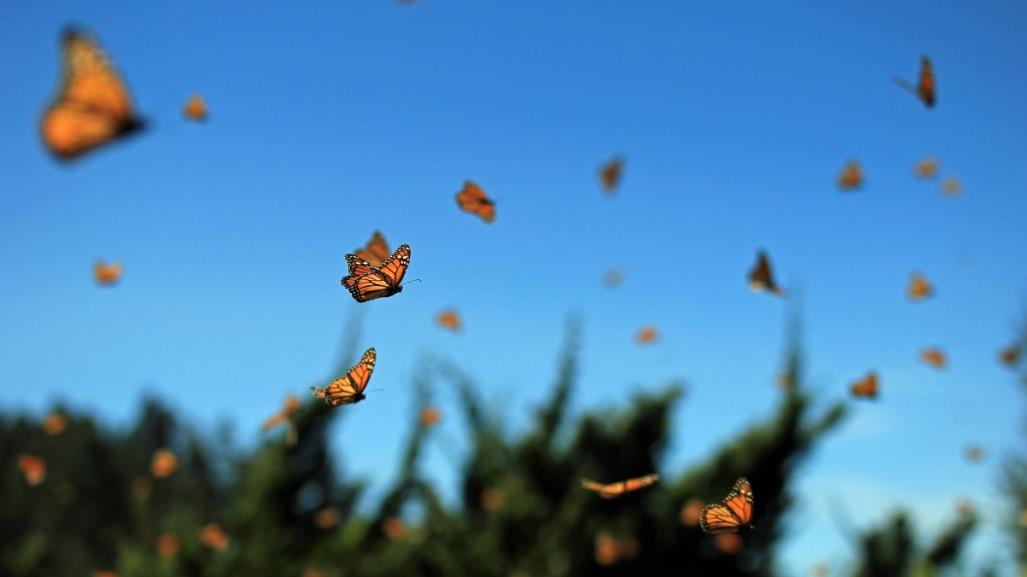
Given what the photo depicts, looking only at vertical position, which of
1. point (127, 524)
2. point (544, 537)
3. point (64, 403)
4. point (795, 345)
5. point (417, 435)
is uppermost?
point (795, 345)

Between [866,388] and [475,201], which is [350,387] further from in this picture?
[866,388]

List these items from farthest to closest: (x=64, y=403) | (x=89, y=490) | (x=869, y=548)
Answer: (x=64, y=403), (x=89, y=490), (x=869, y=548)

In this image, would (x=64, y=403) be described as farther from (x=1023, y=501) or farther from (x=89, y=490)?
(x=1023, y=501)

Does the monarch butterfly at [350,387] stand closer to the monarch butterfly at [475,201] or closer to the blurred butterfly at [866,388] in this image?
the monarch butterfly at [475,201]

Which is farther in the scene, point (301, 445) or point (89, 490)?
point (89, 490)

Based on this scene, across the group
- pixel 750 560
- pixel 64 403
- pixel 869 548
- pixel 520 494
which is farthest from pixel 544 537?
pixel 64 403

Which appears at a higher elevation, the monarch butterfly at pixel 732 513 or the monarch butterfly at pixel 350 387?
the monarch butterfly at pixel 350 387

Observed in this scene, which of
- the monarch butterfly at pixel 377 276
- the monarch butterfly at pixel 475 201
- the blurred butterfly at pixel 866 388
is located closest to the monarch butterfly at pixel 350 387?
the monarch butterfly at pixel 377 276
